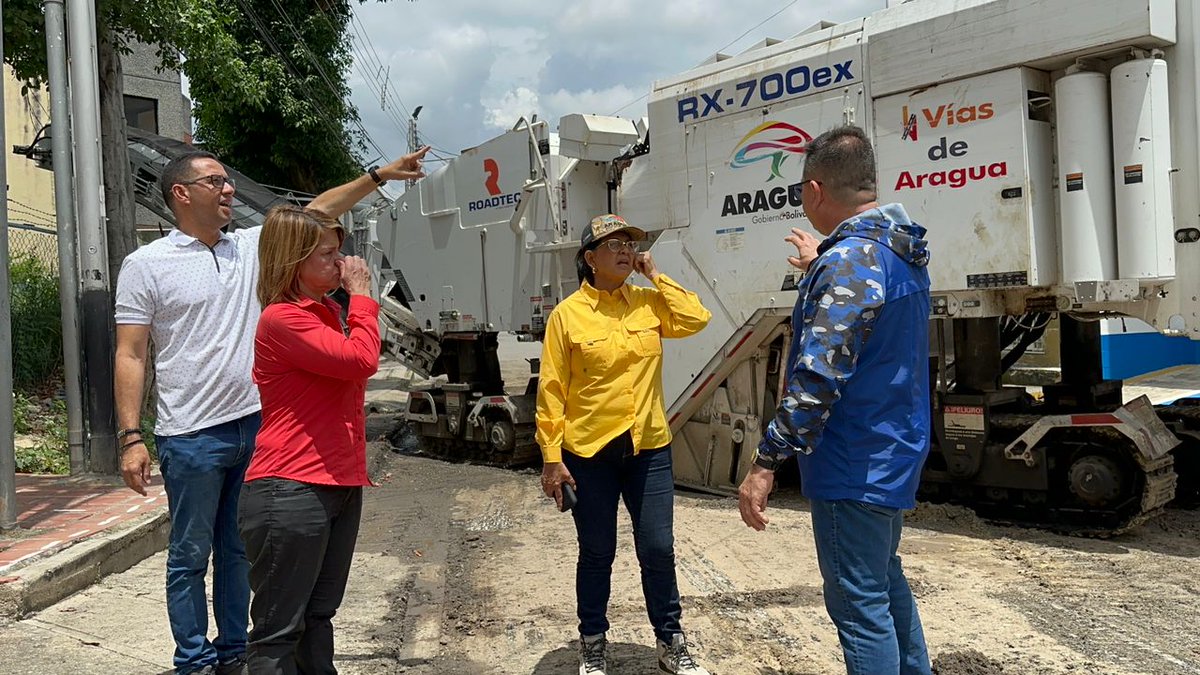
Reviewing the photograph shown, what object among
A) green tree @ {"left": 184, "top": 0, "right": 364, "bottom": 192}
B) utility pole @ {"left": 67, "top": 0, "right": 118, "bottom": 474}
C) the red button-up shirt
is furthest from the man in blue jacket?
green tree @ {"left": 184, "top": 0, "right": 364, "bottom": 192}

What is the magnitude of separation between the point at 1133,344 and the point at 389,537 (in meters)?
11.9

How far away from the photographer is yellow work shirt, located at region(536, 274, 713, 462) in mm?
3934

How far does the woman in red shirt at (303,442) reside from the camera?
2.99m

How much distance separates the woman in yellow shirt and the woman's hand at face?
956 mm

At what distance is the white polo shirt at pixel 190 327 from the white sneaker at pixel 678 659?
1.86m

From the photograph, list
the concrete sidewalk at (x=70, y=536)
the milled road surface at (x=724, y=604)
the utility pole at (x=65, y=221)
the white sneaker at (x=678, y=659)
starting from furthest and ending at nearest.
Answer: the utility pole at (x=65, y=221), the concrete sidewalk at (x=70, y=536), the milled road surface at (x=724, y=604), the white sneaker at (x=678, y=659)

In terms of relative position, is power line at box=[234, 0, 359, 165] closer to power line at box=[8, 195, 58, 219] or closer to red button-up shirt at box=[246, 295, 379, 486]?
power line at box=[8, 195, 58, 219]

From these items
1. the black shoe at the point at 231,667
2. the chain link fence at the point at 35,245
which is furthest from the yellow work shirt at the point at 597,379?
the chain link fence at the point at 35,245

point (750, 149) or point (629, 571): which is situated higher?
point (750, 149)

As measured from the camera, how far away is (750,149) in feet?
24.0

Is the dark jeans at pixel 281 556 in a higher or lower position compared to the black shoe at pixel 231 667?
higher

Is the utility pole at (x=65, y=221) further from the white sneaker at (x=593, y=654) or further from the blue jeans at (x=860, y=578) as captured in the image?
the blue jeans at (x=860, y=578)

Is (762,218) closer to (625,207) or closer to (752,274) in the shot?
(752,274)

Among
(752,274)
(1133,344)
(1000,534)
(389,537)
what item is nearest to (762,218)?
Result: (752,274)
